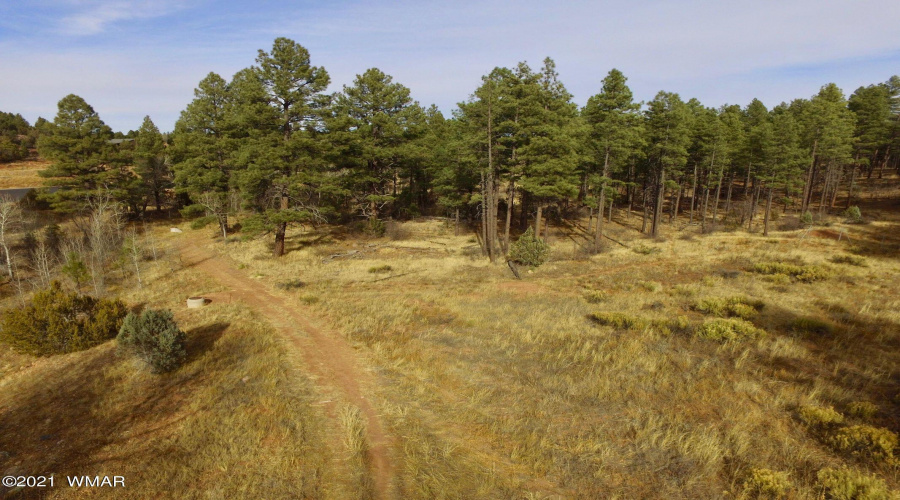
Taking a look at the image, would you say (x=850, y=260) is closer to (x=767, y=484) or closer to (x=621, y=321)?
(x=621, y=321)

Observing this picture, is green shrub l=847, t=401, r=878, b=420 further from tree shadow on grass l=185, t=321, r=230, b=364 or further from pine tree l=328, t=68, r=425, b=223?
pine tree l=328, t=68, r=425, b=223

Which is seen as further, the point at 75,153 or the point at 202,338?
the point at 75,153

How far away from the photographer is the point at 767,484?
6.73 meters

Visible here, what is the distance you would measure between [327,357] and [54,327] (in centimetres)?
1034

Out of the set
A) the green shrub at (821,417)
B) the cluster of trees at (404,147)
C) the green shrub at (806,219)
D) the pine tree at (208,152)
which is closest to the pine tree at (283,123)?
the cluster of trees at (404,147)

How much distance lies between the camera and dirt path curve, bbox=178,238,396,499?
789 cm

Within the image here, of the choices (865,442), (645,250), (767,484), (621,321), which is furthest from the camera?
(645,250)

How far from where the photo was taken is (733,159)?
44656 millimetres

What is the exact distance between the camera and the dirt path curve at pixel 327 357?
7.89 meters

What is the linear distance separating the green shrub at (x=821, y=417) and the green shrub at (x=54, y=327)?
71.7ft

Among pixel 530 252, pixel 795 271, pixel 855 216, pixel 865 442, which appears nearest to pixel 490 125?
pixel 530 252

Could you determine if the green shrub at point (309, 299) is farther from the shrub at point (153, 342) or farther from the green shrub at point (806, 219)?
the green shrub at point (806, 219)

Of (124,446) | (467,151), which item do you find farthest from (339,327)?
(467,151)

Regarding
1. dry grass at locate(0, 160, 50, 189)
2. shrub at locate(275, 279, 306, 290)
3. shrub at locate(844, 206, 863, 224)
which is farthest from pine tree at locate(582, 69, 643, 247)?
dry grass at locate(0, 160, 50, 189)
